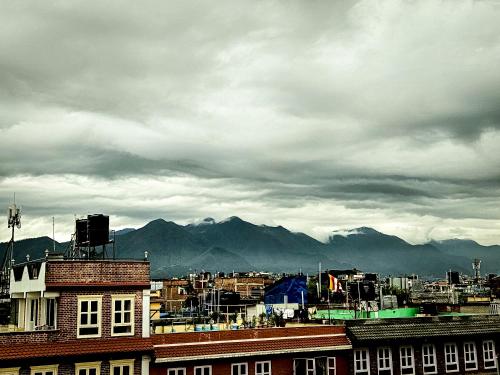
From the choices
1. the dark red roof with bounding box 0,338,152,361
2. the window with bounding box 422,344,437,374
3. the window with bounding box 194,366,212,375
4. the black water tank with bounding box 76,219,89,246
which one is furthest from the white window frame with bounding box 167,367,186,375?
the window with bounding box 422,344,437,374

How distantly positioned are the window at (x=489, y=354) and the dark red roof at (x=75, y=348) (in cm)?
3249

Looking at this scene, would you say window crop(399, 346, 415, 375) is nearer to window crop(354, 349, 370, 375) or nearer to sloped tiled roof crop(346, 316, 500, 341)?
sloped tiled roof crop(346, 316, 500, 341)

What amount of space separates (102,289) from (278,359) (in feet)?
49.1

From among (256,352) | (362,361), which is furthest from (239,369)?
(362,361)

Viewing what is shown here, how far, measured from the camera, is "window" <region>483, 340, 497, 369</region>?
5241 cm

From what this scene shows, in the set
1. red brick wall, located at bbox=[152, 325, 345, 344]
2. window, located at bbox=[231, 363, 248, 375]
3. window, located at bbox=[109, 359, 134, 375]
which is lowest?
window, located at bbox=[231, 363, 248, 375]

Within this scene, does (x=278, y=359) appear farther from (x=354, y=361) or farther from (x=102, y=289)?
(x=102, y=289)

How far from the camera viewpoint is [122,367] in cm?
3744

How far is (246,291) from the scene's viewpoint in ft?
470

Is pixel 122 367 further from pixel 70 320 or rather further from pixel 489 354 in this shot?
pixel 489 354

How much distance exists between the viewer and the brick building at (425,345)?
46.8 metres

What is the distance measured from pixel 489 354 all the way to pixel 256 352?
24.7 m

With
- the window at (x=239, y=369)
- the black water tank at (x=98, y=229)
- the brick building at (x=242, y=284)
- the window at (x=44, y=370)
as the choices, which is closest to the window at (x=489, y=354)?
the window at (x=239, y=369)

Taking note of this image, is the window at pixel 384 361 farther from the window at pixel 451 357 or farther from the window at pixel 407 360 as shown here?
the window at pixel 451 357
